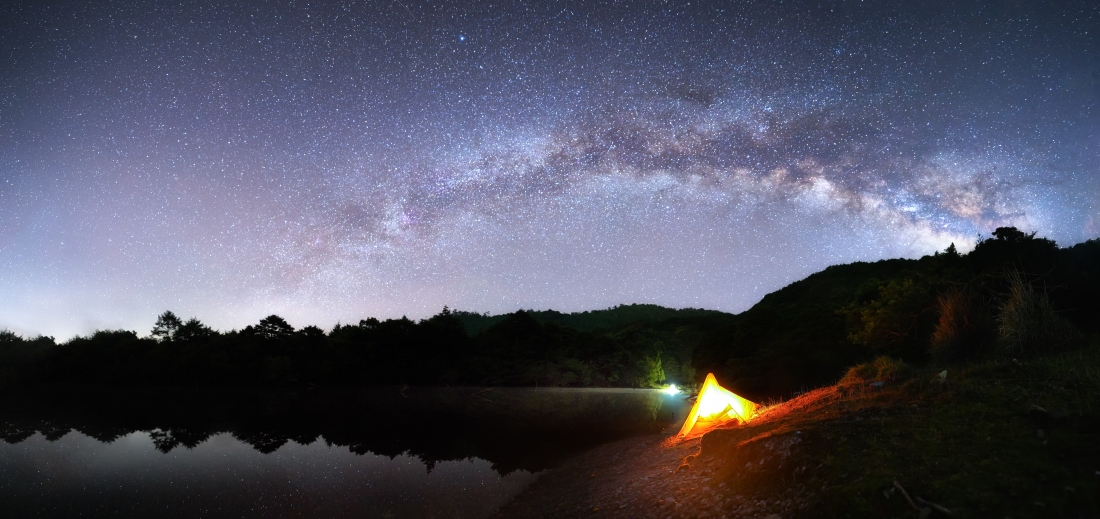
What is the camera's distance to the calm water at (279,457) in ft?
50.9

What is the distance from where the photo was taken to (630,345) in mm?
97500

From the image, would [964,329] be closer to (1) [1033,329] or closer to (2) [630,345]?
(1) [1033,329]

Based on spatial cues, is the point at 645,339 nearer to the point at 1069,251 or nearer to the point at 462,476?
the point at 1069,251

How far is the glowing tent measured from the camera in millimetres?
20987

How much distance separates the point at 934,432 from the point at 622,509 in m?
7.02

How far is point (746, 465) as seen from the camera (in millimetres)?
11148

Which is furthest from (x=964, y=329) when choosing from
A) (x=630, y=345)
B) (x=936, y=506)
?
(x=630, y=345)

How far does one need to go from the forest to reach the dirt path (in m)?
13.2

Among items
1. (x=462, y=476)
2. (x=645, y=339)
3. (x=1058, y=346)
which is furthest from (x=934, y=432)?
(x=645, y=339)

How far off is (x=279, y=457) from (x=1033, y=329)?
31019mm

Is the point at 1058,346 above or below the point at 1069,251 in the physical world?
below

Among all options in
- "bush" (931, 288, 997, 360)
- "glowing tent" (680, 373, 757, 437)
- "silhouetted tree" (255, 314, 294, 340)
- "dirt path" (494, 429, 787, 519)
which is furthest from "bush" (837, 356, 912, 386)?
"silhouetted tree" (255, 314, 294, 340)

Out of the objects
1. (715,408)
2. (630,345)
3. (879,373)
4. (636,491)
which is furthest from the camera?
(630,345)

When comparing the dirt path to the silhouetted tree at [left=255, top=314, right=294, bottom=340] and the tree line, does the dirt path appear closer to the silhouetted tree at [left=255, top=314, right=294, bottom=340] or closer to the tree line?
the tree line
